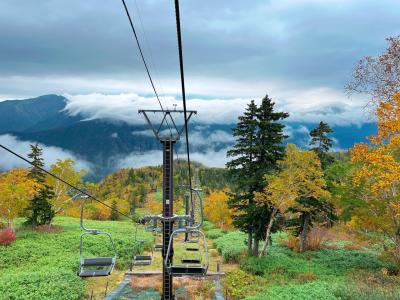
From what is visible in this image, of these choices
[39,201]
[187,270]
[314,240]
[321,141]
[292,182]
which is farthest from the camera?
[39,201]

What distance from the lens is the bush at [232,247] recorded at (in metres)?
38.2

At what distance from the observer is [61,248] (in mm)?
38438

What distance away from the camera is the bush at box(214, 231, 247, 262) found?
3825 cm

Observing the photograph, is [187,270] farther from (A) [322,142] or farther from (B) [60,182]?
(B) [60,182]

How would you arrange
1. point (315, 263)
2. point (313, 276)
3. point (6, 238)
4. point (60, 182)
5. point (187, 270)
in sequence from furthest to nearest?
point (60, 182) < point (6, 238) < point (315, 263) < point (313, 276) < point (187, 270)

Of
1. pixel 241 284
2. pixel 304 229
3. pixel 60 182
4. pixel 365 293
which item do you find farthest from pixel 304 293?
pixel 60 182

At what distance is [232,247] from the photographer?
137 ft

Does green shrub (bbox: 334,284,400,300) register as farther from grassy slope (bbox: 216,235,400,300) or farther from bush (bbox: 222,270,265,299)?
bush (bbox: 222,270,265,299)

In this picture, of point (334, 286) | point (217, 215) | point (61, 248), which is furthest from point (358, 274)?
point (217, 215)

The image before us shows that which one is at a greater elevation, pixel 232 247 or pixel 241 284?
pixel 232 247

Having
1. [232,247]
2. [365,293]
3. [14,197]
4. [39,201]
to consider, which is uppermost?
[14,197]

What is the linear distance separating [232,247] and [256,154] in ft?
41.3

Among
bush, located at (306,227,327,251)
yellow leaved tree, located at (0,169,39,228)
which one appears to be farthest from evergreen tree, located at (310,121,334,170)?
yellow leaved tree, located at (0,169,39,228)

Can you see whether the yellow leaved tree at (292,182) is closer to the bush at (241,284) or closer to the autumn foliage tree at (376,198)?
the autumn foliage tree at (376,198)
